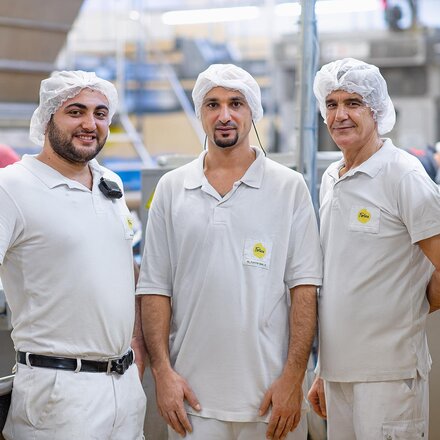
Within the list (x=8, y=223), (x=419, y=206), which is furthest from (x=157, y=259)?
(x=419, y=206)

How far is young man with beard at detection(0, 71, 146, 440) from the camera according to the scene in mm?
1970

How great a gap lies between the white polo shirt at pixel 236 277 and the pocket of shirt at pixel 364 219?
11 cm

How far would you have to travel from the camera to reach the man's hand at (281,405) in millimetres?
2119

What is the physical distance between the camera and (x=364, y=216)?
2.16 metres

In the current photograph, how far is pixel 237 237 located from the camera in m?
2.16

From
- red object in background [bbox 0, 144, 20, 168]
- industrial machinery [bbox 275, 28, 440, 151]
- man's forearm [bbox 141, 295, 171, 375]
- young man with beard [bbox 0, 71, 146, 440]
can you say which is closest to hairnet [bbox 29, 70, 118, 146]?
young man with beard [bbox 0, 71, 146, 440]

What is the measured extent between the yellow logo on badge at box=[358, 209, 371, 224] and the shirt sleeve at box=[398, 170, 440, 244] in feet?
0.29

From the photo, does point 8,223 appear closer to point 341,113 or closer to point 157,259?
point 157,259

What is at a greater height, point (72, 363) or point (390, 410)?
point (72, 363)

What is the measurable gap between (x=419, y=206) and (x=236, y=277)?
0.52 metres

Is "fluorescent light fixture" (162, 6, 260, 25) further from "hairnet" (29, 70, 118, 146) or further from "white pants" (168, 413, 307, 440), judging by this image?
"white pants" (168, 413, 307, 440)

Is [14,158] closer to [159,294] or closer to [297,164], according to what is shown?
[297,164]

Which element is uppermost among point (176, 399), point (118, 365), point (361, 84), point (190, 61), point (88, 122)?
point (190, 61)

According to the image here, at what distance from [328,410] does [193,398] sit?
1.33 feet
